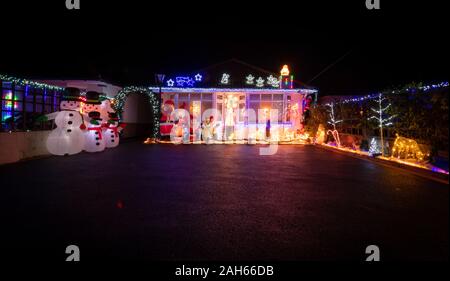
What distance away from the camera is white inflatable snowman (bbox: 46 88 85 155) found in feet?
41.5

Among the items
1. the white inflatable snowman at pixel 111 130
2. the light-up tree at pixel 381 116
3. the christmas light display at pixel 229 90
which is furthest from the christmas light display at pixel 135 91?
the light-up tree at pixel 381 116

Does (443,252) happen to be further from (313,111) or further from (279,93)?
(279,93)

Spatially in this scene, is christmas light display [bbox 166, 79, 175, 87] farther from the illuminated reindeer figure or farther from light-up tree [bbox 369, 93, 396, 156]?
the illuminated reindeer figure

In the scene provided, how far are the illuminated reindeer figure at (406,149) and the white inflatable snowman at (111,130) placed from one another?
11.0 m

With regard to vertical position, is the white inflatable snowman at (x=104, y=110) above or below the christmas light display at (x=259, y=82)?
below

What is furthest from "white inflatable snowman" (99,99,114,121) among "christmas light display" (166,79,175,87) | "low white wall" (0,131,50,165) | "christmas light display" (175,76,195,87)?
"christmas light display" (175,76,195,87)

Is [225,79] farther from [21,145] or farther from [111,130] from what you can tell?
[21,145]

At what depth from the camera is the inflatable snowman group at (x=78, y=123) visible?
504 inches

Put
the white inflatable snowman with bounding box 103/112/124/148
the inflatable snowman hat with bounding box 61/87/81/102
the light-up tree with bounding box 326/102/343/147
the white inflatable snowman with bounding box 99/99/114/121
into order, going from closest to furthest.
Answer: the inflatable snowman hat with bounding box 61/87/81/102 → the white inflatable snowman with bounding box 99/99/114/121 → the white inflatable snowman with bounding box 103/112/124/148 → the light-up tree with bounding box 326/102/343/147

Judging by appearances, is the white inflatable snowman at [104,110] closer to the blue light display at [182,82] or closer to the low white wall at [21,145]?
the low white wall at [21,145]

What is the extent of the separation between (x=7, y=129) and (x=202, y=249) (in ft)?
33.4

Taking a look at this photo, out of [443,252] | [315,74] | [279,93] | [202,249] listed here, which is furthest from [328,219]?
[315,74]

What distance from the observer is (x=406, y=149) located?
38.2 ft
